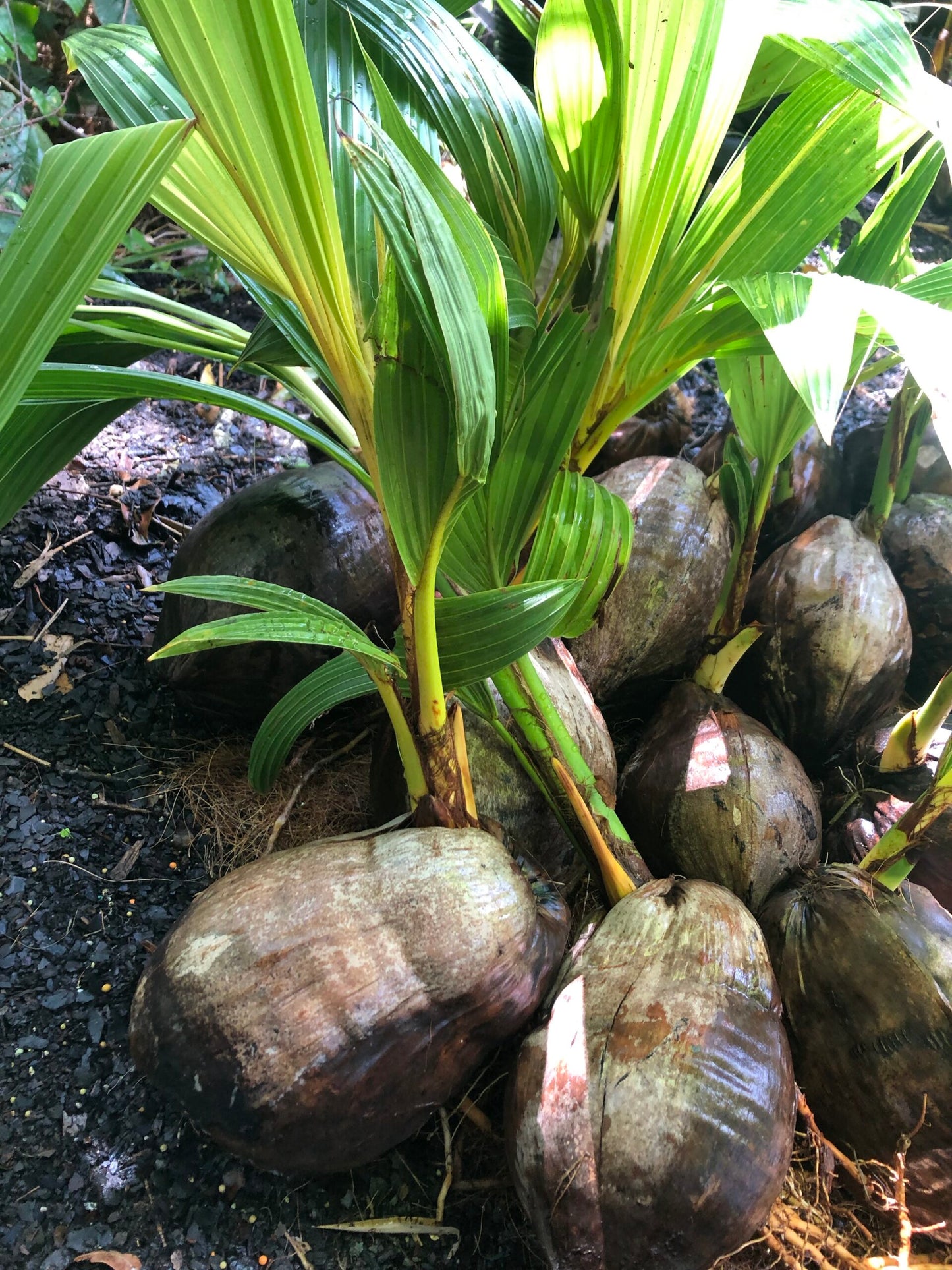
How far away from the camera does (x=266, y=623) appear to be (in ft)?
2.63

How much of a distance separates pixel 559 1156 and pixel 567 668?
0.67 meters

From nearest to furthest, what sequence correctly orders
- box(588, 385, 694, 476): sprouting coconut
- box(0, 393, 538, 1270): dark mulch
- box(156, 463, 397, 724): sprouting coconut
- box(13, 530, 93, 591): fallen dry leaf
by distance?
box(0, 393, 538, 1270): dark mulch, box(156, 463, 397, 724): sprouting coconut, box(13, 530, 93, 591): fallen dry leaf, box(588, 385, 694, 476): sprouting coconut

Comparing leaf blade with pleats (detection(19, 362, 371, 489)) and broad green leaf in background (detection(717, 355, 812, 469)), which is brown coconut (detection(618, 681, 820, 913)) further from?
leaf blade with pleats (detection(19, 362, 371, 489))

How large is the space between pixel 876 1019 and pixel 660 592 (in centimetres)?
68

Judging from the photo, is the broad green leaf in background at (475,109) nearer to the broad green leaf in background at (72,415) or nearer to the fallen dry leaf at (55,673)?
the broad green leaf in background at (72,415)

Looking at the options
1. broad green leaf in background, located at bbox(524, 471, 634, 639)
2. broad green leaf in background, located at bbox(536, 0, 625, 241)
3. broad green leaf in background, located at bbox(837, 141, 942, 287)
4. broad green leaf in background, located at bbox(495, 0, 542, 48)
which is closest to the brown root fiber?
broad green leaf in background, located at bbox(524, 471, 634, 639)

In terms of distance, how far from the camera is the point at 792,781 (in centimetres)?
124

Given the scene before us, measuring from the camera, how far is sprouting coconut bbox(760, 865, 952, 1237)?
940 millimetres

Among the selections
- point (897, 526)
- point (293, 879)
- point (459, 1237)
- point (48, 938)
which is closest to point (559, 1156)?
point (459, 1237)

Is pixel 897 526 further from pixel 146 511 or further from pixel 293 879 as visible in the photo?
pixel 146 511

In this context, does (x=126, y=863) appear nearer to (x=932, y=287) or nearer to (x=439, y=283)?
(x=439, y=283)

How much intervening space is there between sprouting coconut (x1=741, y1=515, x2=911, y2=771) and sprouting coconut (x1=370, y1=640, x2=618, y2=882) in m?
0.34

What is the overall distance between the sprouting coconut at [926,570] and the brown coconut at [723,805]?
0.44 meters

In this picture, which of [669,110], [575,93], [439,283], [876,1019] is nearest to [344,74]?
[575,93]
